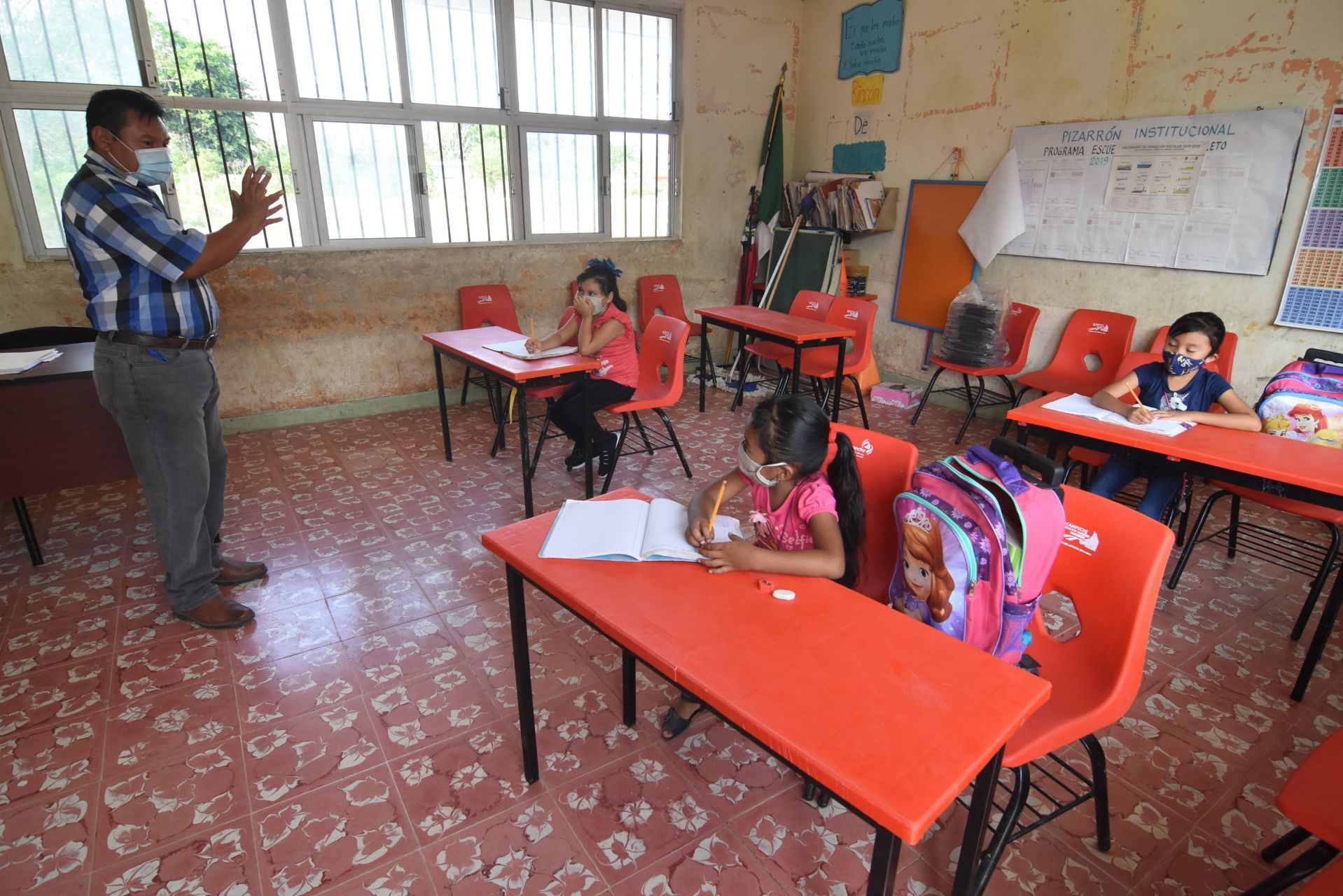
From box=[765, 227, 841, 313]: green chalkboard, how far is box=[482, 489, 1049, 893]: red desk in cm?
458

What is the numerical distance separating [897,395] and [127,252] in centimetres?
463

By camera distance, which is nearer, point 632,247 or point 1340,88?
point 1340,88

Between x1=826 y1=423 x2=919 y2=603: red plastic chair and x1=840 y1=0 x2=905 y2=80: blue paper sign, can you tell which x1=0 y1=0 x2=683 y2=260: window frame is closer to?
x1=840 y1=0 x2=905 y2=80: blue paper sign

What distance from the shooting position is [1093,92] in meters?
4.09

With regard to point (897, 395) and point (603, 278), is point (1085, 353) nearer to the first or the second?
point (897, 395)

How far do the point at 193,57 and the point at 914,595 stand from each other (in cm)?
478

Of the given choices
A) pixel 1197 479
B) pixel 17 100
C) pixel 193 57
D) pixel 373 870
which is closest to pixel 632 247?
pixel 193 57

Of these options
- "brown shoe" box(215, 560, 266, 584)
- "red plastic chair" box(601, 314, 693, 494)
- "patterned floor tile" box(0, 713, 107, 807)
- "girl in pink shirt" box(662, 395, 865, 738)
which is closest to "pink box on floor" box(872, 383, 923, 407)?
"red plastic chair" box(601, 314, 693, 494)

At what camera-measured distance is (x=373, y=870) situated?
1.56 meters

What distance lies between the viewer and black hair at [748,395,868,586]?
5.00 ft

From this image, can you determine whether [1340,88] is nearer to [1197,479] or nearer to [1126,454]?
[1197,479]

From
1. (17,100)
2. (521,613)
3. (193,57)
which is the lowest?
(521,613)

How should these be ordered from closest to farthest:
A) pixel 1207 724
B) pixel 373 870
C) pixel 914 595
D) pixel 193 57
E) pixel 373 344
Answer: pixel 914 595
pixel 373 870
pixel 1207 724
pixel 193 57
pixel 373 344

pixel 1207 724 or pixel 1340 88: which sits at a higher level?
pixel 1340 88
